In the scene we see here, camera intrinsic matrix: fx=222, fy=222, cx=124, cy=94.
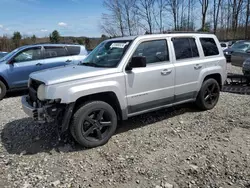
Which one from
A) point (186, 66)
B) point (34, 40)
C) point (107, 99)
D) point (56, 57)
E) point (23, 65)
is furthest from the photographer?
point (34, 40)

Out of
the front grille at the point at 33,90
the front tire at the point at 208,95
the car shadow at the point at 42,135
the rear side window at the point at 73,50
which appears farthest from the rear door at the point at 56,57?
the front tire at the point at 208,95

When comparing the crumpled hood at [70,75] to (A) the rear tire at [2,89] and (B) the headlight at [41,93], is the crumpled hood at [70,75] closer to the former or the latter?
(B) the headlight at [41,93]

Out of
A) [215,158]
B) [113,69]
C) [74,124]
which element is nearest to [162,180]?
[215,158]

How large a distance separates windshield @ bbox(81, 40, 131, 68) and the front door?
271 mm

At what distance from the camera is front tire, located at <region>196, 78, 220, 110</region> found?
16.9ft

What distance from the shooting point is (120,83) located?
12.6ft

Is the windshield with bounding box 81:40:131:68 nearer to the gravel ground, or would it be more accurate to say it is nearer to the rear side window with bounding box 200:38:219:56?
the gravel ground

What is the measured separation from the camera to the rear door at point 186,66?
4.59 metres

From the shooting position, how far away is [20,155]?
3.58 metres

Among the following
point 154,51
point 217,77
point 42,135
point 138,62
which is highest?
point 154,51

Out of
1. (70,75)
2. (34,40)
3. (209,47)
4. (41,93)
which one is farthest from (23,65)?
(34,40)

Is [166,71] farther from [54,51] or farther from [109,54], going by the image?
[54,51]

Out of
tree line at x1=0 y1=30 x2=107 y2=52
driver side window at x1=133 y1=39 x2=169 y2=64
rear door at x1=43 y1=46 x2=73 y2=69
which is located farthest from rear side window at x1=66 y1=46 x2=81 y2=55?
tree line at x1=0 y1=30 x2=107 y2=52

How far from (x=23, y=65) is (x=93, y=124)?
4887 millimetres
